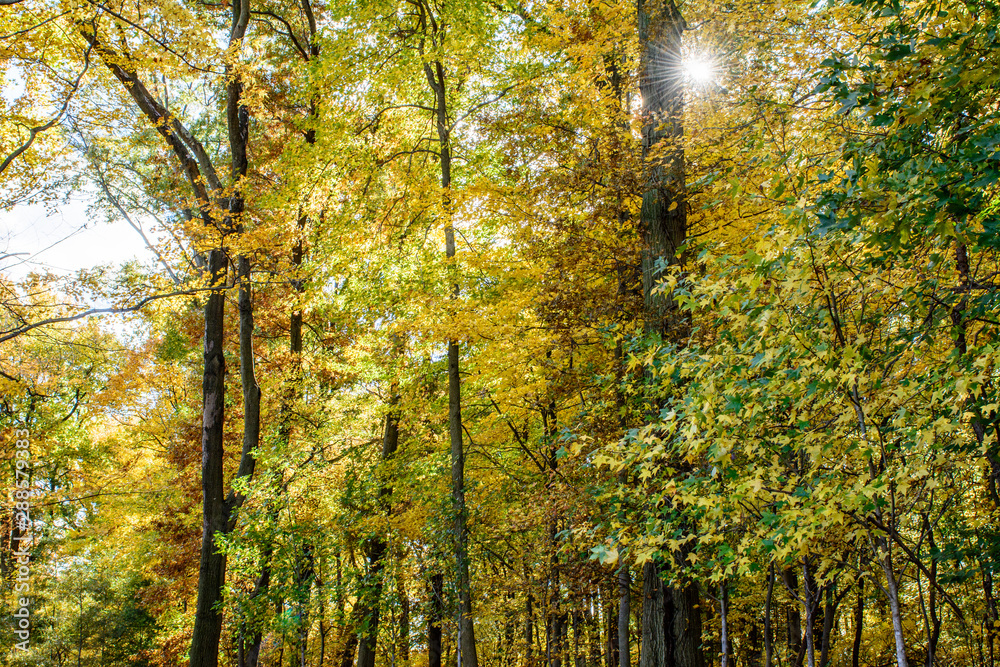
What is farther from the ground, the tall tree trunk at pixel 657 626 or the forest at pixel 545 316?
the forest at pixel 545 316

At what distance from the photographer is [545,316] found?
595 centimetres

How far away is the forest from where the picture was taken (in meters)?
3.01

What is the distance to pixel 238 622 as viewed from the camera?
26.5 feet

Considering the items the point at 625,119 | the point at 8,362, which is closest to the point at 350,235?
the point at 625,119

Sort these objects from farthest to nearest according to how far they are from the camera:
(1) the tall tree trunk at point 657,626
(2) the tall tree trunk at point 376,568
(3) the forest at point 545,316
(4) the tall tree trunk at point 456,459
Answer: (2) the tall tree trunk at point 376,568
(4) the tall tree trunk at point 456,459
(1) the tall tree trunk at point 657,626
(3) the forest at point 545,316

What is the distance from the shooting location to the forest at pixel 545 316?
9.89 feet

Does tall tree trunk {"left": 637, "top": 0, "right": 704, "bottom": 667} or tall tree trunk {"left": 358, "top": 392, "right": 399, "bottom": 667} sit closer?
tall tree trunk {"left": 637, "top": 0, "right": 704, "bottom": 667}

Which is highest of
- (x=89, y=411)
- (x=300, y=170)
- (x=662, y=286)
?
(x=300, y=170)

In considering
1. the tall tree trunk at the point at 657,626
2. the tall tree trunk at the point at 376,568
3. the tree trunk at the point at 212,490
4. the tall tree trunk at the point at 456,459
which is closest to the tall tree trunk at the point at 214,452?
the tree trunk at the point at 212,490

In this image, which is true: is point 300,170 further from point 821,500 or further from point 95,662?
point 95,662

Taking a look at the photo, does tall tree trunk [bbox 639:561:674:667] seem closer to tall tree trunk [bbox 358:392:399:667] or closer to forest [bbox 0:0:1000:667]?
forest [bbox 0:0:1000:667]

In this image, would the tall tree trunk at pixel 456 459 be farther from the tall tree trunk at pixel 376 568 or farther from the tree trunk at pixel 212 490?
the tree trunk at pixel 212 490

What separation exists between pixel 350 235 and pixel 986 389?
24.8 ft

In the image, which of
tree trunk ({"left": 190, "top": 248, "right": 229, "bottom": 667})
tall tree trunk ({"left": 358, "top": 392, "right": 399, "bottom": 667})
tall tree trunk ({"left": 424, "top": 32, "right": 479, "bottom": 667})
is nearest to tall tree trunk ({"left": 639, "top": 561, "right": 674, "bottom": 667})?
tall tree trunk ({"left": 424, "top": 32, "right": 479, "bottom": 667})
